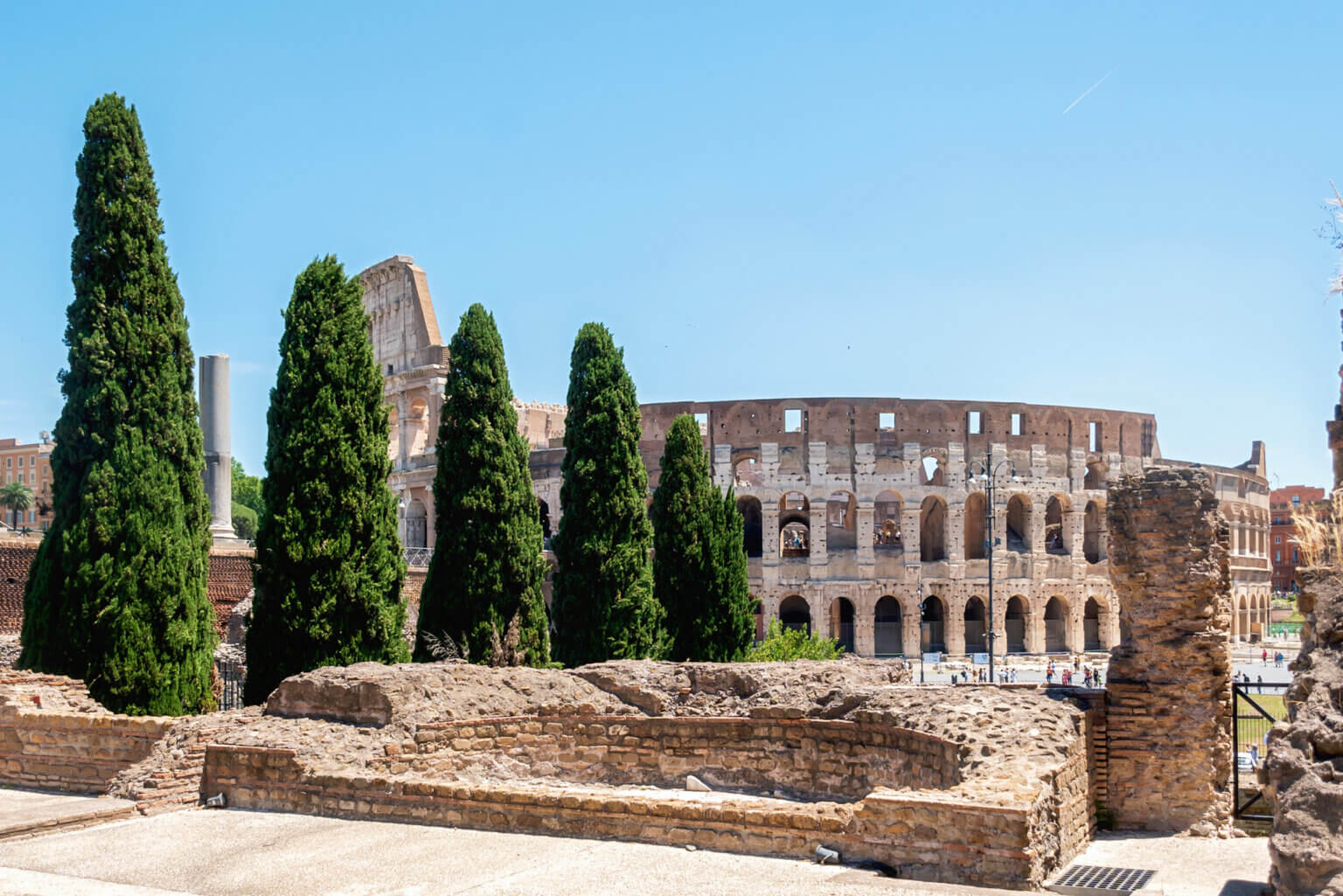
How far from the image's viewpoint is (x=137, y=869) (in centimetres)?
798

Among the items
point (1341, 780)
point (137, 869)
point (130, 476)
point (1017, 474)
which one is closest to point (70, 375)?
point (130, 476)

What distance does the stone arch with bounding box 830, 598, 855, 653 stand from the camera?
4398cm

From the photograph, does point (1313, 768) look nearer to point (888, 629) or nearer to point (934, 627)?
point (888, 629)

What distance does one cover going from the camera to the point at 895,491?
42.8 metres

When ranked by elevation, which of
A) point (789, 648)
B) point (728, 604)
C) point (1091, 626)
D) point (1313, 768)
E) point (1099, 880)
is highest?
point (1313, 768)

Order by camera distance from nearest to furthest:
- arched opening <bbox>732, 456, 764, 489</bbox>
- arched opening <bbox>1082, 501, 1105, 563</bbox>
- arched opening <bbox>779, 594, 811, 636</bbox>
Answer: arched opening <bbox>732, 456, 764, 489</bbox> → arched opening <bbox>779, 594, 811, 636</bbox> → arched opening <bbox>1082, 501, 1105, 563</bbox>

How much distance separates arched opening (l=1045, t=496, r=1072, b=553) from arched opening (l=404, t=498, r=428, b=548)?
2372 centimetres

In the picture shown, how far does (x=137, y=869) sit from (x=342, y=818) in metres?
1.71

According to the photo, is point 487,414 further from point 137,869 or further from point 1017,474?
point 1017,474

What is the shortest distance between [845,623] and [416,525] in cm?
1670

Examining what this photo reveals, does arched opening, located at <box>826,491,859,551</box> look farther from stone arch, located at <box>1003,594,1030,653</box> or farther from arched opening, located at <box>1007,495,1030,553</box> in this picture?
stone arch, located at <box>1003,594,1030,653</box>

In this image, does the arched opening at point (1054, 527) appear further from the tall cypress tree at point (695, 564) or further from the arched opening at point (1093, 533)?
the tall cypress tree at point (695, 564)

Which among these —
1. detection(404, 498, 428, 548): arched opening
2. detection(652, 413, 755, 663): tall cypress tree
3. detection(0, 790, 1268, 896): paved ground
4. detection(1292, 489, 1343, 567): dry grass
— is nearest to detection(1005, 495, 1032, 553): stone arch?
detection(404, 498, 428, 548): arched opening

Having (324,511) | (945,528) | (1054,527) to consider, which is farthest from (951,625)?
(324,511)
